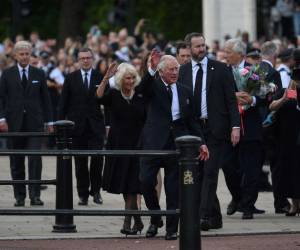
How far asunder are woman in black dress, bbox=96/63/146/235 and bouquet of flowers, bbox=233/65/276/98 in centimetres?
157

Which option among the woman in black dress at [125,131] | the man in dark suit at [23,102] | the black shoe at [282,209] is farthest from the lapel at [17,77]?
the black shoe at [282,209]

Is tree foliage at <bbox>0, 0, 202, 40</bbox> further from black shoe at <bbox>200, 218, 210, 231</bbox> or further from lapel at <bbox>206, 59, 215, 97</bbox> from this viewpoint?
black shoe at <bbox>200, 218, 210, 231</bbox>

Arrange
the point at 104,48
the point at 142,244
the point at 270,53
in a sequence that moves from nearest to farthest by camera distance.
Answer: the point at 142,244, the point at 270,53, the point at 104,48

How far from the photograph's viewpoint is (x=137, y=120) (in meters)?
13.6

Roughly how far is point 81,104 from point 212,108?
329 cm

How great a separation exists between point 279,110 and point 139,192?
282cm

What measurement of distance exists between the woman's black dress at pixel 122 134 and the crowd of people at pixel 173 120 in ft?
0.04

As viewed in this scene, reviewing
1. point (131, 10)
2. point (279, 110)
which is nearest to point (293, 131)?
point (279, 110)

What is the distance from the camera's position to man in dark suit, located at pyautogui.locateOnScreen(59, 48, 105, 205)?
16.3 m

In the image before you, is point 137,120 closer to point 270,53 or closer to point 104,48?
point 270,53

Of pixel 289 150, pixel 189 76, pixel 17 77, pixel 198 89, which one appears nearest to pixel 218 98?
pixel 198 89

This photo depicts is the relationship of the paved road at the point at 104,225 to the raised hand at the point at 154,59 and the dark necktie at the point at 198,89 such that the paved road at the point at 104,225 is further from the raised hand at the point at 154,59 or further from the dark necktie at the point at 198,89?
the raised hand at the point at 154,59

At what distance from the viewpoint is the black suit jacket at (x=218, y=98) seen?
1348cm

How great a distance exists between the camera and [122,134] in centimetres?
1361
